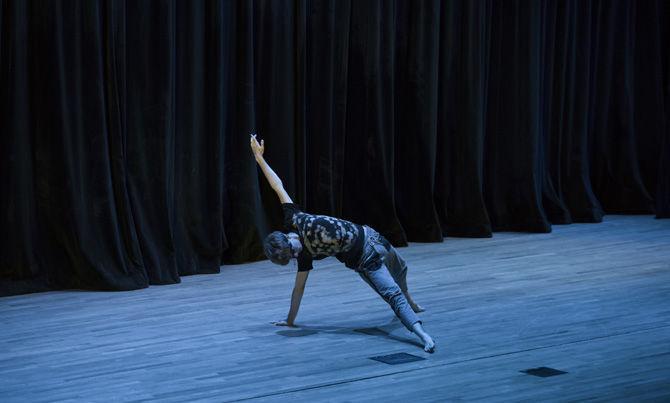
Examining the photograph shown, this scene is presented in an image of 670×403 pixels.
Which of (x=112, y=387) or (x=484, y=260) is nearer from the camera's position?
(x=112, y=387)

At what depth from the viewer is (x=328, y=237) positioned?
379cm

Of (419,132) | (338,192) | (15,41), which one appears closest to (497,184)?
(419,132)

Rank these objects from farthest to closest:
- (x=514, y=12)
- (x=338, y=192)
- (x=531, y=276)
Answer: (x=514, y=12)
(x=338, y=192)
(x=531, y=276)

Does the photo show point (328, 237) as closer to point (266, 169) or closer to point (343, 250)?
point (343, 250)

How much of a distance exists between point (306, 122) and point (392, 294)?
2.78m

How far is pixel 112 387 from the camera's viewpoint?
10.8ft

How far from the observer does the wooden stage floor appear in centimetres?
323

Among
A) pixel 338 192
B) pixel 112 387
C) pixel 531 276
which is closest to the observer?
pixel 112 387

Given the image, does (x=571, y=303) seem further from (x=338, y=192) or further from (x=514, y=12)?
A: (x=514, y=12)

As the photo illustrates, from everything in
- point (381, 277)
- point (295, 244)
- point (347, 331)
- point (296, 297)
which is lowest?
point (347, 331)

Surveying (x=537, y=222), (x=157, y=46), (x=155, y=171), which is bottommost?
(x=537, y=222)

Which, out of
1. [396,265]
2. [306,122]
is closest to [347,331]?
[396,265]

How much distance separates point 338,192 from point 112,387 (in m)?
3.33

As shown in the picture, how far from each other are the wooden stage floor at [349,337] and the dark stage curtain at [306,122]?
0.38 metres
